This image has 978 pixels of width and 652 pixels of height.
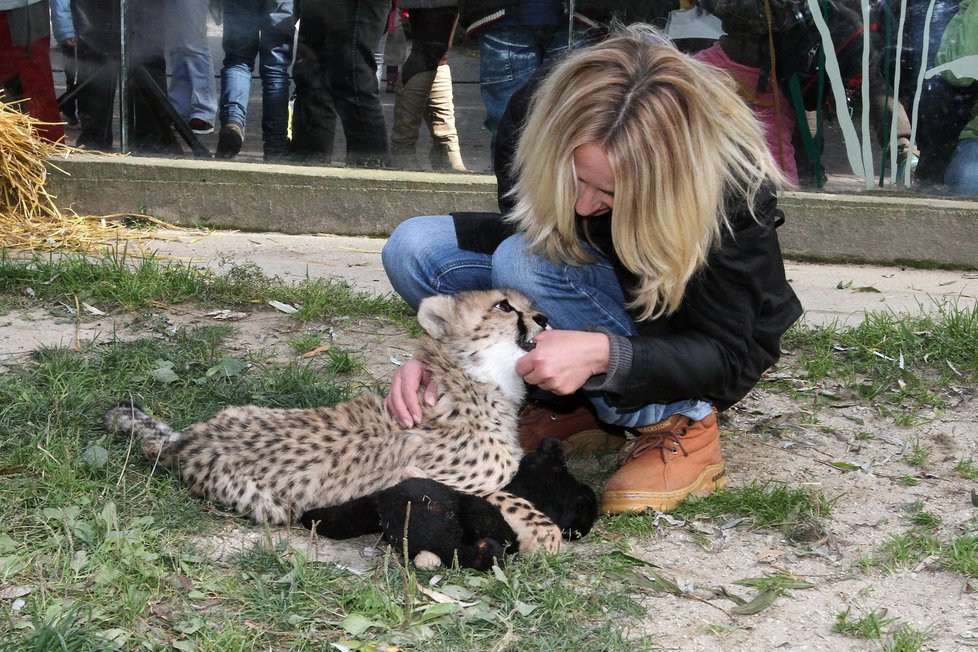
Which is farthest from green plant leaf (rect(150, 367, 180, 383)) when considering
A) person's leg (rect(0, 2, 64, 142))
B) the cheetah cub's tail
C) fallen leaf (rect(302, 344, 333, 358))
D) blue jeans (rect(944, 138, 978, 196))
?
blue jeans (rect(944, 138, 978, 196))

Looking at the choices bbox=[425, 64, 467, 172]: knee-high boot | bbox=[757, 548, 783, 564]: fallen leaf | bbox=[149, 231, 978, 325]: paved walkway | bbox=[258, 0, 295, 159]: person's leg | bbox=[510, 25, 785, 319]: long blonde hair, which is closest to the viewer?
bbox=[510, 25, 785, 319]: long blonde hair

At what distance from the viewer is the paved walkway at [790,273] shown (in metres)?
4.61

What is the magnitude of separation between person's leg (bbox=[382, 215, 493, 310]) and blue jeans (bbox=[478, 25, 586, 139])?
2.14 metres

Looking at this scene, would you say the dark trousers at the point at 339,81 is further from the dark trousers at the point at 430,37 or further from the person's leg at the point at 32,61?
the person's leg at the point at 32,61

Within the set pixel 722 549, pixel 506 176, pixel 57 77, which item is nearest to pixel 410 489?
pixel 722 549

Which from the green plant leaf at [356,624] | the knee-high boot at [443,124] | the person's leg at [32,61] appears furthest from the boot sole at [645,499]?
the person's leg at [32,61]

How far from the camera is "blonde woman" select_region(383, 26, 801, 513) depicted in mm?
2559

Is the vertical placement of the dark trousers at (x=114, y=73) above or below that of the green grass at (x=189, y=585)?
above

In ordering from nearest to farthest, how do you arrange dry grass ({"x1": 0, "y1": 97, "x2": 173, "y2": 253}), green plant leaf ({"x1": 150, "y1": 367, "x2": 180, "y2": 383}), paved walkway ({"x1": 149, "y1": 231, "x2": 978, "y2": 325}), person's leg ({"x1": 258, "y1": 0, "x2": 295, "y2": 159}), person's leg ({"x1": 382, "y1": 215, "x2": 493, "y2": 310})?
1. person's leg ({"x1": 382, "y1": 215, "x2": 493, "y2": 310})
2. green plant leaf ({"x1": 150, "y1": 367, "x2": 180, "y2": 383})
3. paved walkway ({"x1": 149, "y1": 231, "x2": 978, "y2": 325})
4. dry grass ({"x1": 0, "y1": 97, "x2": 173, "y2": 253})
5. person's leg ({"x1": 258, "y1": 0, "x2": 295, "y2": 159})

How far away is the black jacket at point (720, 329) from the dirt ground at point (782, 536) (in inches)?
15.3

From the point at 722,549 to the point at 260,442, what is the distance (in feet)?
4.00

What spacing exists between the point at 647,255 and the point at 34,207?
3930mm

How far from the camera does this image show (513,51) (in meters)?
5.37

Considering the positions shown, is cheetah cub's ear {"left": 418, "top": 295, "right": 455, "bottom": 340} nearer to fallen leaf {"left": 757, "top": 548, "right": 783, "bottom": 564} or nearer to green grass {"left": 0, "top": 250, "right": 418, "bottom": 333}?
fallen leaf {"left": 757, "top": 548, "right": 783, "bottom": 564}
